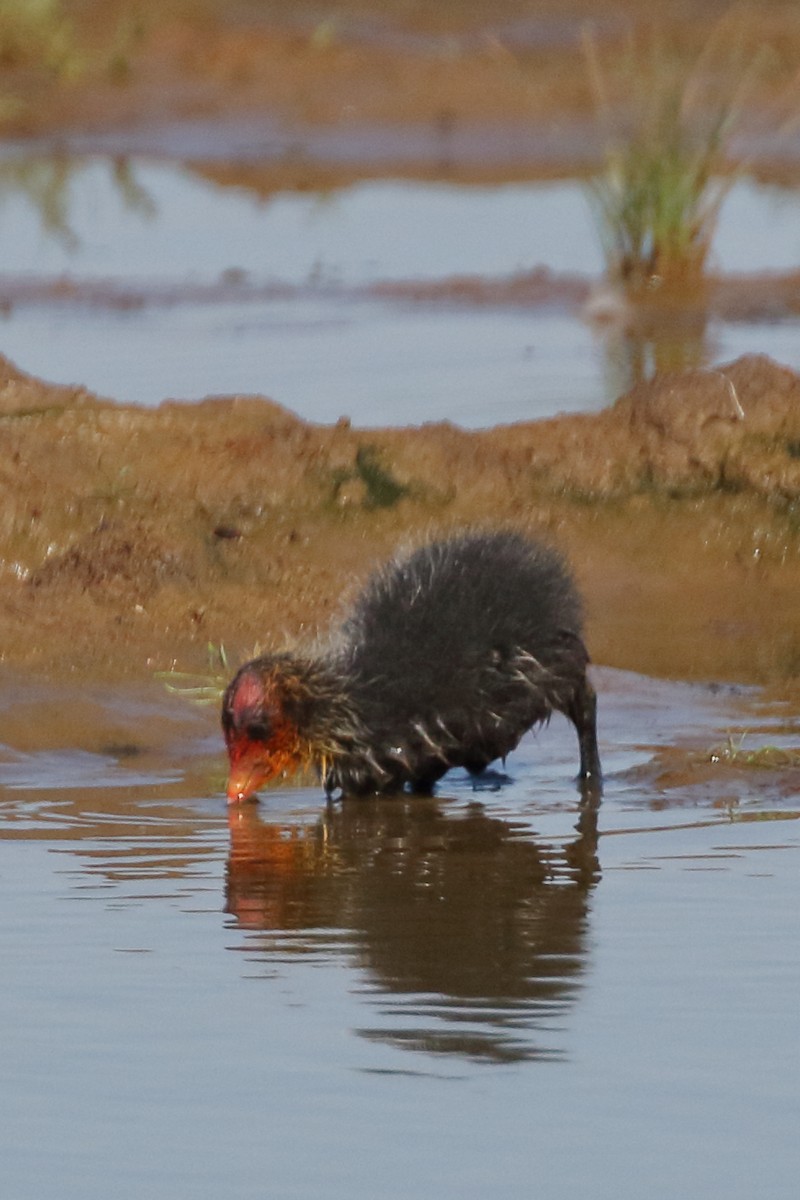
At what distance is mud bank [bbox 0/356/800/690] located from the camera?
785cm

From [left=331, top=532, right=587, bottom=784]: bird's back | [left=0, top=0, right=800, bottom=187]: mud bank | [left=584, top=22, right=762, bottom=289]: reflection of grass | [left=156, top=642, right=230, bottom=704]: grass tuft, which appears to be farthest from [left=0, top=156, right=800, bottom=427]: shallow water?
[left=331, top=532, right=587, bottom=784]: bird's back

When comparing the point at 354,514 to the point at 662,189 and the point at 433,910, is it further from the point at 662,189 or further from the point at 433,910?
the point at 662,189

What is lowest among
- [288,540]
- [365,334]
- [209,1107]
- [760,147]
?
[209,1107]

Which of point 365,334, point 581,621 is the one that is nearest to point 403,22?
point 365,334

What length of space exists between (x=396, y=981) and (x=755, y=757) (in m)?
2.06

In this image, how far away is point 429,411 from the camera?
10469mm

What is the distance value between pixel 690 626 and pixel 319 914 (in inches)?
123

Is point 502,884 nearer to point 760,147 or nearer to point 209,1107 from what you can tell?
point 209,1107

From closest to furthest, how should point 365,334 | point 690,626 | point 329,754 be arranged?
point 329,754, point 690,626, point 365,334

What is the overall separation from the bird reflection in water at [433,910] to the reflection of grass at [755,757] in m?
0.56

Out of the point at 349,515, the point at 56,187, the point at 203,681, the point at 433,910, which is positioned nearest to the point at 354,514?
the point at 349,515

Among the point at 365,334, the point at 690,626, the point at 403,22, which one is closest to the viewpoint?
the point at 690,626

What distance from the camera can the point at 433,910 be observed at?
5367 mm

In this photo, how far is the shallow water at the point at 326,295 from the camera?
11492 millimetres
